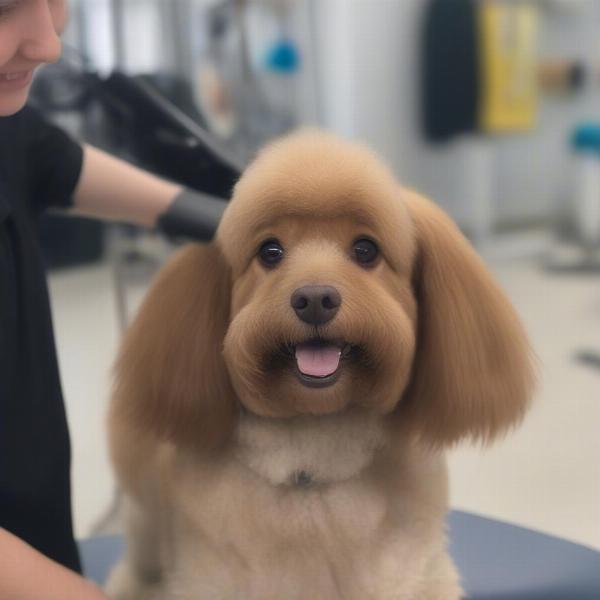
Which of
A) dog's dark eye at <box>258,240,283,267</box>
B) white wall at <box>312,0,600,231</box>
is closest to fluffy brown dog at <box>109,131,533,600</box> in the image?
dog's dark eye at <box>258,240,283,267</box>

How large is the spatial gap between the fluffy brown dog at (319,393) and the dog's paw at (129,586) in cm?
10

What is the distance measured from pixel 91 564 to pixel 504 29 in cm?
280

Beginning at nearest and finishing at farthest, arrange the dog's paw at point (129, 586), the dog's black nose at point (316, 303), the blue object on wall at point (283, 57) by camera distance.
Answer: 1. the dog's black nose at point (316, 303)
2. the dog's paw at point (129, 586)
3. the blue object on wall at point (283, 57)

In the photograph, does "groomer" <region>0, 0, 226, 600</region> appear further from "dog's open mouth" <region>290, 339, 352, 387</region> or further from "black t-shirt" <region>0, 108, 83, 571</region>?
"dog's open mouth" <region>290, 339, 352, 387</region>

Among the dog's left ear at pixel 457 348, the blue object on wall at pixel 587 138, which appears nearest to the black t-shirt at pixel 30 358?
the dog's left ear at pixel 457 348

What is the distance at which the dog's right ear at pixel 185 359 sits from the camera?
0.63 meters

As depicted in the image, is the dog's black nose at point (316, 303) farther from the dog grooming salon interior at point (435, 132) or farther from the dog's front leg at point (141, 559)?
the dog grooming salon interior at point (435, 132)

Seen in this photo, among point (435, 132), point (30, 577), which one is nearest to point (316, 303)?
point (30, 577)

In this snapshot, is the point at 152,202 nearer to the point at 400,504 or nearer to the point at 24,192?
the point at 24,192

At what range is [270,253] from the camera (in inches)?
23.2

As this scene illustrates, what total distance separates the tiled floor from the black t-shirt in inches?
2.4

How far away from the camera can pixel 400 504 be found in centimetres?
64

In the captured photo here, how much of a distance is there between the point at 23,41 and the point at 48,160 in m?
0.23

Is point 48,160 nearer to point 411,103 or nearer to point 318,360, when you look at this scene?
point 318,360
